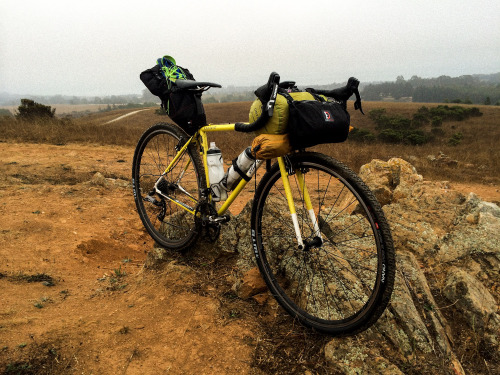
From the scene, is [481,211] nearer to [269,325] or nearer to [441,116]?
[269,325]

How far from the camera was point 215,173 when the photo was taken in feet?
10.3

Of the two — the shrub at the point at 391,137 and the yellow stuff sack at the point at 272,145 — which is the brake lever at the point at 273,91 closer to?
the yellow stuff sack at the point at 272,145

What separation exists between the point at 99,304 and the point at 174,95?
2043mm

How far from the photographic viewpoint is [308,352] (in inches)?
84.0

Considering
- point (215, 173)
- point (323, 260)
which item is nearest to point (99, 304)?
point (215, 173)

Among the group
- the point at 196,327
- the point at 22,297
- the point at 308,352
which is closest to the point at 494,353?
the point at 308,352

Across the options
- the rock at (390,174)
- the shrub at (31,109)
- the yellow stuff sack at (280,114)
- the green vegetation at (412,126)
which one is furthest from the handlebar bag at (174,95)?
the green vegetation at (412,126)

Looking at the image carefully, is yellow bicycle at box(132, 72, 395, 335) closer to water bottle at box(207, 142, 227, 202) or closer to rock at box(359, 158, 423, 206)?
water bottle at box(207, 142, 227, 202)

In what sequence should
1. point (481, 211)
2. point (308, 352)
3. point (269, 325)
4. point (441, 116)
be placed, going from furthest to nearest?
1. point (441, 116)
2. point (481, 211)
3. point (269, 325)
4. point (308, 352)

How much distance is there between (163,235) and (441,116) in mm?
50824

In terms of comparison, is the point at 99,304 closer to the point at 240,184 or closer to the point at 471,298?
the point at 240,184

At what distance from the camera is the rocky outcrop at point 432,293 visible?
6.77ft

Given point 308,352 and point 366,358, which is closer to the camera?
point 366,358

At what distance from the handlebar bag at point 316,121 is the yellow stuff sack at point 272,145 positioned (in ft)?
0.45
